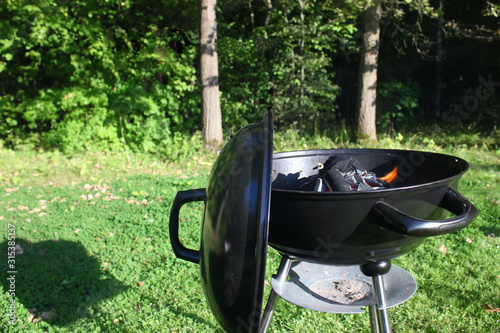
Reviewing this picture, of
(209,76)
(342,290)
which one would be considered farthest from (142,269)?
(209,76)

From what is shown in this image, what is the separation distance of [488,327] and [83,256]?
10.4 ft

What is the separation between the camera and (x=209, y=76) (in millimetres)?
6887

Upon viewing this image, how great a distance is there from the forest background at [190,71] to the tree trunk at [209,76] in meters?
0.59

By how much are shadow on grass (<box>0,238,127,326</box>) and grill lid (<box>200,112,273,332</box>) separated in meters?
A: 1.84

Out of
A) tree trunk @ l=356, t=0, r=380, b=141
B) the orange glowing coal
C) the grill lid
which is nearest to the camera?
the grill lid

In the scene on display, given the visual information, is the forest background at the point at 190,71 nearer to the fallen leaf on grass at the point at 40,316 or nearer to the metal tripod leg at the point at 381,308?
the fallen leaf on grass at the point at 40,316

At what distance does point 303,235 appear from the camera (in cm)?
132

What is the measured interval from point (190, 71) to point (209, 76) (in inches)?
42.9

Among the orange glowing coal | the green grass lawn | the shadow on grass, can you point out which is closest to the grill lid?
the orange glowing coal

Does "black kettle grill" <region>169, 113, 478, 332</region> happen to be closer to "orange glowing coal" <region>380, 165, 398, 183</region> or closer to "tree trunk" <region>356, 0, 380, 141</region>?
"orange glowing coal" <region>380, 165, 398, 183</region>

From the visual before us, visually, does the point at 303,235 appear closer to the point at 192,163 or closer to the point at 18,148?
the point at 192,163

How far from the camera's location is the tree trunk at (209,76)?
6676 mm

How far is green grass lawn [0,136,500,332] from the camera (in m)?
2.42

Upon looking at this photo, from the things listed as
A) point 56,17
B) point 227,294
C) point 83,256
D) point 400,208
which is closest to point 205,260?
point 227,294
